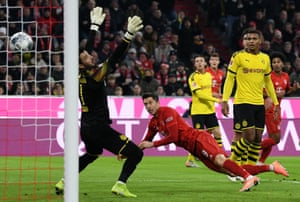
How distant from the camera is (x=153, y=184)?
12547 millimetres

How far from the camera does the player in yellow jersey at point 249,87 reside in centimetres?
1269

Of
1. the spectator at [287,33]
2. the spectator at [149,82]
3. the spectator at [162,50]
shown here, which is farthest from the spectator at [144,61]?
the spectator at [287,33]

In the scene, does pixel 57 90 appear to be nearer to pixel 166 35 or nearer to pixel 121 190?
pixel 166 35

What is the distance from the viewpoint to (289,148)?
1912 cm

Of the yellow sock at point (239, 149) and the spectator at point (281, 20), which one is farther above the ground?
the spectator at point (281, 20)

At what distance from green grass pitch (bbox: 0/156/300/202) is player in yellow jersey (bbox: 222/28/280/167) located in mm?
761

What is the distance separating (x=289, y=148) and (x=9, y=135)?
599cm

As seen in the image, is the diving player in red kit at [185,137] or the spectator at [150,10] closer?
the diving player in red kit at [185,137]

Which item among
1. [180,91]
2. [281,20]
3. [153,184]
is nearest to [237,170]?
[153,184]

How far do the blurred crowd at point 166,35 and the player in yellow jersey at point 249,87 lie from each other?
6.88 meters

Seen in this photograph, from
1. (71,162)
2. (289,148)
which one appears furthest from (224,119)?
(71,162)

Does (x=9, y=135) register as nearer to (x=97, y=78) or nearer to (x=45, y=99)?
(x=45, y=99)

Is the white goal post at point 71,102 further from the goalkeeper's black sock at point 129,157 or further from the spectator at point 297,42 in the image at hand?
the spectator at point 297,42

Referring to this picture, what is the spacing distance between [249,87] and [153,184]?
197 cm
